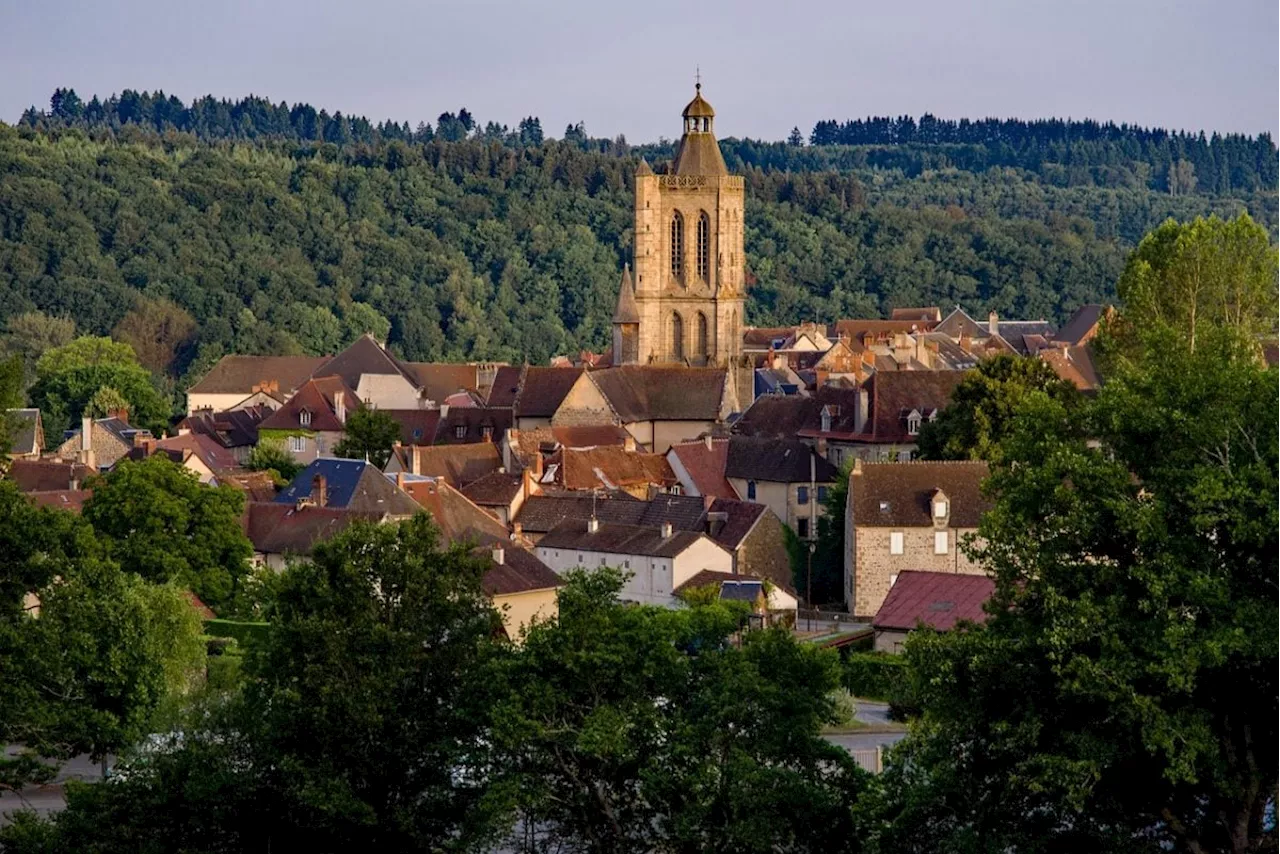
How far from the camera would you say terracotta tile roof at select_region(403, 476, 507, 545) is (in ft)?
185

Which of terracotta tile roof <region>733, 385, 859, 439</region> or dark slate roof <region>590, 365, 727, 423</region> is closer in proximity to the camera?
terracotta tile roof <region>733, 385, 859, 439</region>

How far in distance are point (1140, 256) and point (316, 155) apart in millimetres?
137818

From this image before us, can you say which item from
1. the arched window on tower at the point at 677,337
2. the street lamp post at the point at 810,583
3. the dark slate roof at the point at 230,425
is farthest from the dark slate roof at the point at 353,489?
the arched window on tower at the point at 677,337

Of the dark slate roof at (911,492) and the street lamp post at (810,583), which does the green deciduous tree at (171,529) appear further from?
the dark slate roof at (911,492)

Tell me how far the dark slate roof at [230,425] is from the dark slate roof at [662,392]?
13.4 metres

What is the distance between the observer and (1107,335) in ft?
181

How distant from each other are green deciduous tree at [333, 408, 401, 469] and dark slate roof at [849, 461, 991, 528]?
64.2 feet

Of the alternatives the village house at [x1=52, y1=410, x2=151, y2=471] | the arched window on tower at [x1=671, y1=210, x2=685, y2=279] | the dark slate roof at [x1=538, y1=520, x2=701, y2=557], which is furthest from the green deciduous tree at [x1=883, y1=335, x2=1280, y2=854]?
the arched window on tower at [x1=671, y1=210, x2=685, y2=279]

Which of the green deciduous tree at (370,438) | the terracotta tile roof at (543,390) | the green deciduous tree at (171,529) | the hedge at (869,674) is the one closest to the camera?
the hedge at (869,674)

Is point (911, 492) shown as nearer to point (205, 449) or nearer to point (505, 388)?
point (205, 449)

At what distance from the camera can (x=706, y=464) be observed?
65.8m

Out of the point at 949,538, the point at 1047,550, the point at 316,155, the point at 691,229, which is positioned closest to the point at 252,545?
the point at 949,538

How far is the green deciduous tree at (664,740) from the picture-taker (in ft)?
96.1

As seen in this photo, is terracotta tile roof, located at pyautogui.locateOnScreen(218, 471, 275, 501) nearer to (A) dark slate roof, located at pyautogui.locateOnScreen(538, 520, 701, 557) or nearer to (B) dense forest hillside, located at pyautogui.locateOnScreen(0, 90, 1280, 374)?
(A) dark slate roof, located at pyautogui.locateOnScreen(538, 520, 701, 557)
